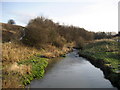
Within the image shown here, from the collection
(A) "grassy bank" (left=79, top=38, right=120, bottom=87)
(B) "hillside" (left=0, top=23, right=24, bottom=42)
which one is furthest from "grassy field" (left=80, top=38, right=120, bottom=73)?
(B) "hillside" (left=0, top=23, right=24, bottom=42)

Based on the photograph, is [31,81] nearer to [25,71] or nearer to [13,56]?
[25,71]

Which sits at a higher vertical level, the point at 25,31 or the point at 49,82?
the point at 25,31

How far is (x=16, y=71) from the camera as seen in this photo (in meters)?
12.3

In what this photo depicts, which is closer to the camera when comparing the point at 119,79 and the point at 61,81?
the point at 119,79

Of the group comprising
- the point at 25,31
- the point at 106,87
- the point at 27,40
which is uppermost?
the point at 25,31

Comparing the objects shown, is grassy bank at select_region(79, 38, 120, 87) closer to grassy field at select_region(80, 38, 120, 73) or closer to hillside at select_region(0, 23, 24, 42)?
grassy field at select_region(80, 38, 120, 73)

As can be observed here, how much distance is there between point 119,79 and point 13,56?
492 inches

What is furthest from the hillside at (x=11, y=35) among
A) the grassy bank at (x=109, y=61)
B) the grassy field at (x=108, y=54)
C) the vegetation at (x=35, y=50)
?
the grassy bank at (x=109, y=61)

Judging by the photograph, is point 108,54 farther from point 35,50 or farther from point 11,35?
point 11,35

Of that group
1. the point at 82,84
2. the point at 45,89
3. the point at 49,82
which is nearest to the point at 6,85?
the point at 45,89

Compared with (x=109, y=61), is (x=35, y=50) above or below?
above

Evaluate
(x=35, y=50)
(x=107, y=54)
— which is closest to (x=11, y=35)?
(x=35, y=50)

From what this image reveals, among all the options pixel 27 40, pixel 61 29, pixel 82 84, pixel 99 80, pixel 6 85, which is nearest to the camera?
pixel 6 85

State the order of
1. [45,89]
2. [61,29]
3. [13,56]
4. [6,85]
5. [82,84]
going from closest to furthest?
[6,85]
[45,89]
[82,84]
[13,56]
[61,29]
